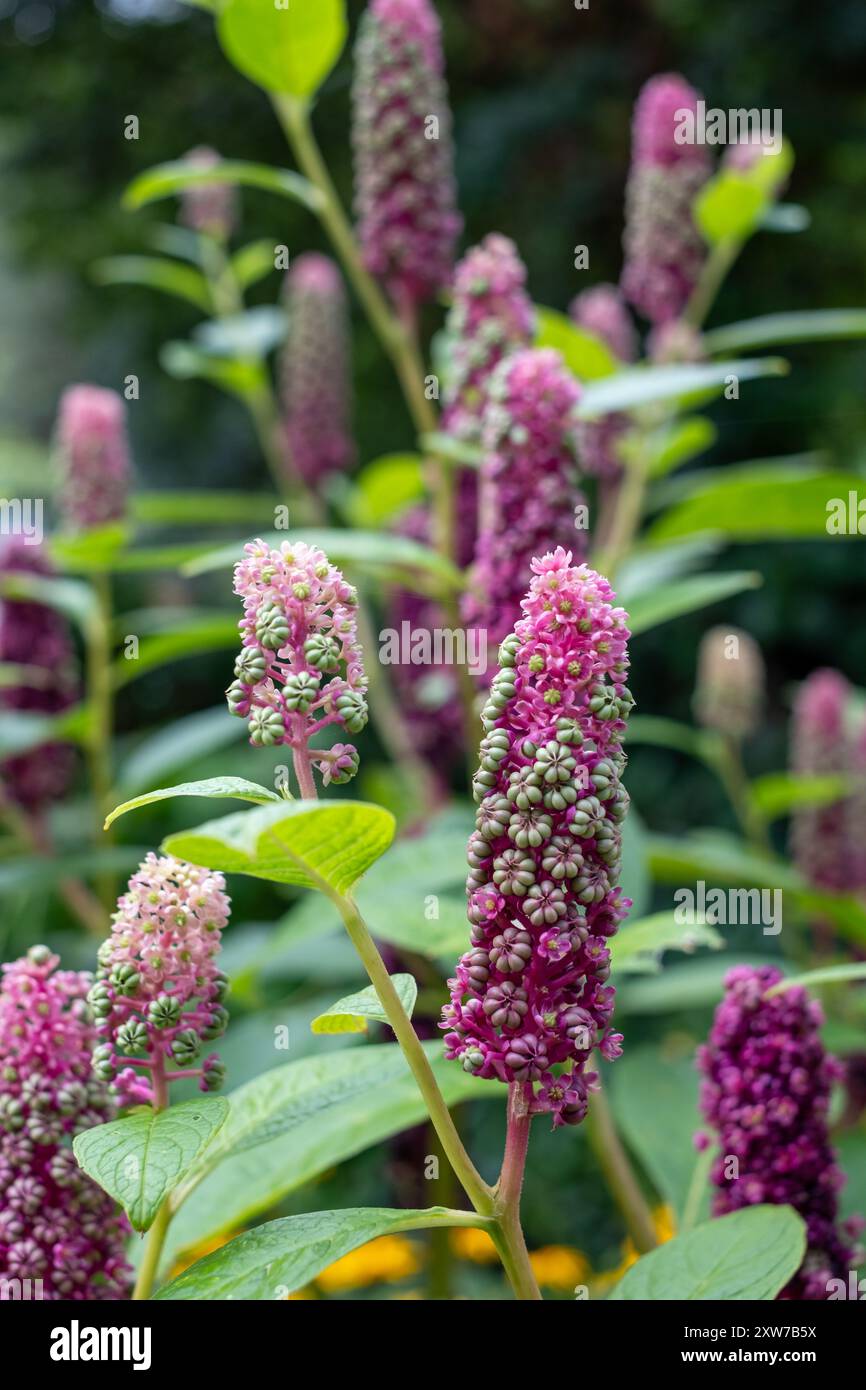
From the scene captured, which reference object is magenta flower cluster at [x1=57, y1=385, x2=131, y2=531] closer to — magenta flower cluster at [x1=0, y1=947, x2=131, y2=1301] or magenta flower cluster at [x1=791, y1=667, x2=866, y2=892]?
magenta flower cluster at [x1=791, y1=667, x2=866, y2=892]

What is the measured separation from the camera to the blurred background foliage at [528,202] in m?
3.81

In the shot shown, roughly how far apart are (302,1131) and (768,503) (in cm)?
71

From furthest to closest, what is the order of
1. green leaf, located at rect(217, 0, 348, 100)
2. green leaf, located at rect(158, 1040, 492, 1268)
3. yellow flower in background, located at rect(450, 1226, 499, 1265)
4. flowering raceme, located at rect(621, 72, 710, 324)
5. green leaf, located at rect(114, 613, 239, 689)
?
yellow flower in background, located at rect(450, 1226, 499, 1265), flowering raceme, located at rect(621, 72, 710, 324), green leaf, located at rect(114, 613, 239, 689), green leaf, located at rect(217, 0, 348, 100), green leaf, located at rect(158, 1040, 492, 1268)

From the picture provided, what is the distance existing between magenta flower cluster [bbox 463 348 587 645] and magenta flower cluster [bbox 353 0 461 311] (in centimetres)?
41

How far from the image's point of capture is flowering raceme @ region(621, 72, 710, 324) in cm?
155

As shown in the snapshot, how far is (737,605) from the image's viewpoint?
12.9 ft

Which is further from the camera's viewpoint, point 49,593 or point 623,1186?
point 49,593

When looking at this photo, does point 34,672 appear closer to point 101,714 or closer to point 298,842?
point 101,714

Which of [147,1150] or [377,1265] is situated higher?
[147,1150]

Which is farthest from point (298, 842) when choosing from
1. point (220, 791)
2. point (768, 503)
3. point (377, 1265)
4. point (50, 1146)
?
point (377, 1265)

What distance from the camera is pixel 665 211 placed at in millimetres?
1547

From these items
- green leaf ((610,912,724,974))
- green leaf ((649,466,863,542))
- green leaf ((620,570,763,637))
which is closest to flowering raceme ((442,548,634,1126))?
green leaf ((610,912,724,974))

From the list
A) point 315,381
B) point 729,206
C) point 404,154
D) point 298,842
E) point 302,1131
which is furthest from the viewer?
point 315,381

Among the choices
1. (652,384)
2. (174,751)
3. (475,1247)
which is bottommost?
(475,1247)
